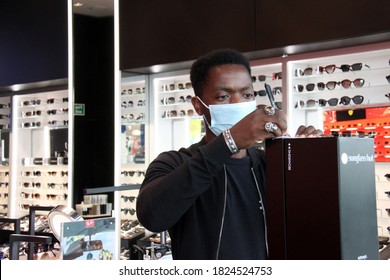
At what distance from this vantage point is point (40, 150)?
26.0ft

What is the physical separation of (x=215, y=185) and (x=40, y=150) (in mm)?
6931

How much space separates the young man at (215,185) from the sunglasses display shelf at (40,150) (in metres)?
6.35

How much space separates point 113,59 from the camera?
19.9 ft

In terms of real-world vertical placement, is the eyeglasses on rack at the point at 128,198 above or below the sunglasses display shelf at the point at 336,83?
below

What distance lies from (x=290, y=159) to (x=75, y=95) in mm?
5259

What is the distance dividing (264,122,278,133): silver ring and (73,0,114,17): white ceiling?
4967 mm

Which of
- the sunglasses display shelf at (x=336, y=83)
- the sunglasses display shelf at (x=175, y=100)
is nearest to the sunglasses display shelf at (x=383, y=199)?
the sunglasses display shelf at (x=336, y=83)

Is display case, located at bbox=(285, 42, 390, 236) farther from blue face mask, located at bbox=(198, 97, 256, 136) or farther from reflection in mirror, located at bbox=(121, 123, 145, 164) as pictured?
blue face mask, located at bbox=(198, 97, 256, 136)

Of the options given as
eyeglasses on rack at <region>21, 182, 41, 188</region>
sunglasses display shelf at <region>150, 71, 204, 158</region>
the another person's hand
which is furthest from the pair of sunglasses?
eyeglasses on rack at <region>21, 182, 41, 188</region>

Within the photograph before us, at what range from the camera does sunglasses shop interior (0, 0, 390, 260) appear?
13.0 ft

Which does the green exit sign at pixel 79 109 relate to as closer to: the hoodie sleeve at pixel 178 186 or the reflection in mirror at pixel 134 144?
the reflection in mirror at pixel 134 144

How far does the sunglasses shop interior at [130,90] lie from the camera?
13.0 ft

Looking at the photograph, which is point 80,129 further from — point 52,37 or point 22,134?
point 22,134
